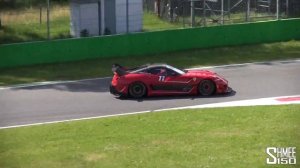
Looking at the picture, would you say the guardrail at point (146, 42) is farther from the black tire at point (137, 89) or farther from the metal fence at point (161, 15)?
the black tire at point (137, 89)

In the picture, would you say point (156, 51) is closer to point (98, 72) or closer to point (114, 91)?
point (98, 72)

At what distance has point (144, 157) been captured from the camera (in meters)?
11.9

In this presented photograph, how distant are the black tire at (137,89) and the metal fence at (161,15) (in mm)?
9552

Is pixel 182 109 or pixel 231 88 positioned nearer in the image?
pixel 182 109

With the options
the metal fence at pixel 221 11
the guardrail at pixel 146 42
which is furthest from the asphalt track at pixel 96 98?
the metal fence at pixel 221 11

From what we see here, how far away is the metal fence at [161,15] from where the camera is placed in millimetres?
29797

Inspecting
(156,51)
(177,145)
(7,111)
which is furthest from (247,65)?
(177,145)

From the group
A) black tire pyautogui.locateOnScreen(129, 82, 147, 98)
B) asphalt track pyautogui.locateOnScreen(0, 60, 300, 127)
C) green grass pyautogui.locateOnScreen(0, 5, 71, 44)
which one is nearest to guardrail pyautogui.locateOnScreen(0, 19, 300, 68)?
green grass pyautogui.locateOnScreen(0, 5, 71, 44)

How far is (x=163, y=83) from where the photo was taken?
65.1ft

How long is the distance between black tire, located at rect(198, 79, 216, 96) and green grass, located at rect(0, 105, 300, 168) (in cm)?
228

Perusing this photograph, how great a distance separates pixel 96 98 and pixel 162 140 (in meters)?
6.85

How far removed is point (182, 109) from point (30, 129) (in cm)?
418

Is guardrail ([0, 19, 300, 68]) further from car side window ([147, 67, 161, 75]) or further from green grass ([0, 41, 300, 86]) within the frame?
car side window ([147, 67, 161, 75])

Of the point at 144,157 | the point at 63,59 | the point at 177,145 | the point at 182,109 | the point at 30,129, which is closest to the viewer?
the point at 144,157
